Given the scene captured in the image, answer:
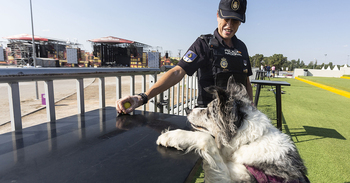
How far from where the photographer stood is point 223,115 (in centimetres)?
141

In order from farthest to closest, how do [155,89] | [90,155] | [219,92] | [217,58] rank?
[217,58]
[155,89]
[219,92]
[90,155]

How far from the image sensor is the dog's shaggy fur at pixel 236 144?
125cm

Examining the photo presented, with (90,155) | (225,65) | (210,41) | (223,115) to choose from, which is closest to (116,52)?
(210,41)

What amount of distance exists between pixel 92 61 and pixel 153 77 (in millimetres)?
57051

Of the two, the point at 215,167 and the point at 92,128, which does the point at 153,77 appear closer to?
the point at 92,128

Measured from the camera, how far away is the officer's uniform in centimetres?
209

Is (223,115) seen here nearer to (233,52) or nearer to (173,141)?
(173,141)

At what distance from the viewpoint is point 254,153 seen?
1349 millimetres

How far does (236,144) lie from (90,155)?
110 cm

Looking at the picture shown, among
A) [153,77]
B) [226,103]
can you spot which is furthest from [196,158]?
[153,77]

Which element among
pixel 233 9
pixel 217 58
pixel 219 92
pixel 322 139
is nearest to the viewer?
pixel 219 92

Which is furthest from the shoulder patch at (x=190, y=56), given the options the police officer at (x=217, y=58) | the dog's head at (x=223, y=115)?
the dog's head at (x=223, y=115)

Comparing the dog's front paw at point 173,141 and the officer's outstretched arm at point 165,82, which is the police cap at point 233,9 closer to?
the officer's outstretched arm at point 165,82

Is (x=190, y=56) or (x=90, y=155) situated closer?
(x=90, y=155)
